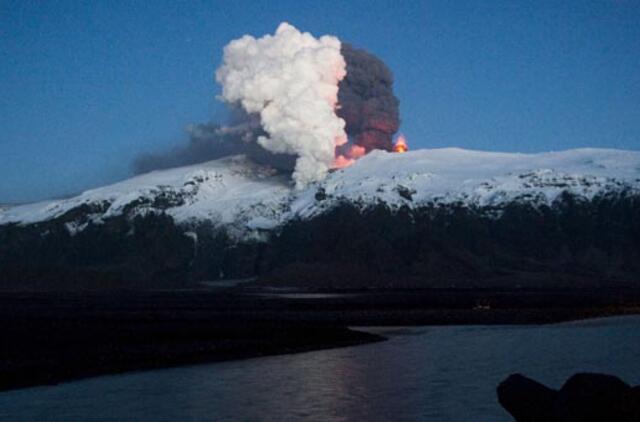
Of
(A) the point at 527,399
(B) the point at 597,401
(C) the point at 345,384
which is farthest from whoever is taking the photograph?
(C) the point at 345,384

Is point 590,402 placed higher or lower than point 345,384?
higher

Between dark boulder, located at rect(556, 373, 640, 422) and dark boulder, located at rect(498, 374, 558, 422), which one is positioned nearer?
dark boulder, located at rect(556, 373, 640, 422)

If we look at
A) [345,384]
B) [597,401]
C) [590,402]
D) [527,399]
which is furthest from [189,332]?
[597,401]

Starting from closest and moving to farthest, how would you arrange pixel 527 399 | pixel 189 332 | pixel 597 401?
pixel 597 401 → pixel 527 399 → pixel 189 332

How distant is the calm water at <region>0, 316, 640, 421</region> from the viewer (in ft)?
125

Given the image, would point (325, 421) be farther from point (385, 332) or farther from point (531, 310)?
point (531, 310)

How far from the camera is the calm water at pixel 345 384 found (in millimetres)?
38188

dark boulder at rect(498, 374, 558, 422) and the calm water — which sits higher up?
dark boulder at rect(498, 374, 558, 422)

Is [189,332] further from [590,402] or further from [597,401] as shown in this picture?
[597,401]

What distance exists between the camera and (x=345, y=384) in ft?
153

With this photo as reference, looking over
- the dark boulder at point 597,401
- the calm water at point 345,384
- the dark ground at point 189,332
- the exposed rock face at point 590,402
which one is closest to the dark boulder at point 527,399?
the exposed rock face at point 590,402

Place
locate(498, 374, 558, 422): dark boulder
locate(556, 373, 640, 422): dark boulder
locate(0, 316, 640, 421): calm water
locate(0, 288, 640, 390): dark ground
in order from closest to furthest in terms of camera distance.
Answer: locate(556, 373, 640, 422): dark boulder → locate(498, 374, 558, 422): dark boulder → locate(0, 316, 640, 421): calm water → locate(0, 288, 640, 390): dark ground

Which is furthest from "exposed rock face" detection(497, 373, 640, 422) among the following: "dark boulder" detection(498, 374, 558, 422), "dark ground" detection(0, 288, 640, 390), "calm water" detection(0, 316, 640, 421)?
"dark ground" detection(0, 288, 640, 390)

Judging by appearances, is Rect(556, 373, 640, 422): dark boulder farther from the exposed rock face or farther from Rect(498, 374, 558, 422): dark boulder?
Rect(498, 374, 558, 422): dark boulder
